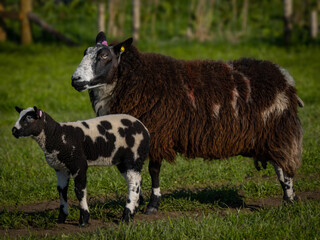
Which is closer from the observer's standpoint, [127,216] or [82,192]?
[82,192]

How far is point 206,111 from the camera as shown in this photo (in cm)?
596

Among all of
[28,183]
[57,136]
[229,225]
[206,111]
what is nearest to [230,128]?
[206,111]

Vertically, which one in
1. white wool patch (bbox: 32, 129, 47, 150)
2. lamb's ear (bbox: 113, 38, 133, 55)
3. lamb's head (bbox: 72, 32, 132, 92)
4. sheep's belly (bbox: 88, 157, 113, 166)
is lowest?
sheep's belly (bbox: 88, 157, 113, 166)

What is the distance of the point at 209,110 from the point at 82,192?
1.77 meters

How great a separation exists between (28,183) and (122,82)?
2.14 meters

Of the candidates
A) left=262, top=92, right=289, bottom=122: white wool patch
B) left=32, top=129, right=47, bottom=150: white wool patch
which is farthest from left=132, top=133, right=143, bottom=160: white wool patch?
left=262, top=92, right=289, bottom=122: white wool patch

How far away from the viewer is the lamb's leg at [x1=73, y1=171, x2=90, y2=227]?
5133mm

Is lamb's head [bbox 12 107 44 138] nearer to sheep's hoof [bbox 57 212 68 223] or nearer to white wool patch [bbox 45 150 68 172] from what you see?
white wool patch [bbox 45 150 68 172]

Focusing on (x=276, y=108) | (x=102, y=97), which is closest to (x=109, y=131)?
(x=102, y=97)

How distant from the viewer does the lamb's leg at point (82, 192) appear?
5133 millimetres

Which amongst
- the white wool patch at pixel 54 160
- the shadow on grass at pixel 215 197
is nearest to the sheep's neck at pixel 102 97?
the white wool patch at pixel 54 160

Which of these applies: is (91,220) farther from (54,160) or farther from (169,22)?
(169,22)

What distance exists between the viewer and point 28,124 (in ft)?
16.0

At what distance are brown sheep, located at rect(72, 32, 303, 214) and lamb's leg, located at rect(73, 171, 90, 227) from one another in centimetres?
90
